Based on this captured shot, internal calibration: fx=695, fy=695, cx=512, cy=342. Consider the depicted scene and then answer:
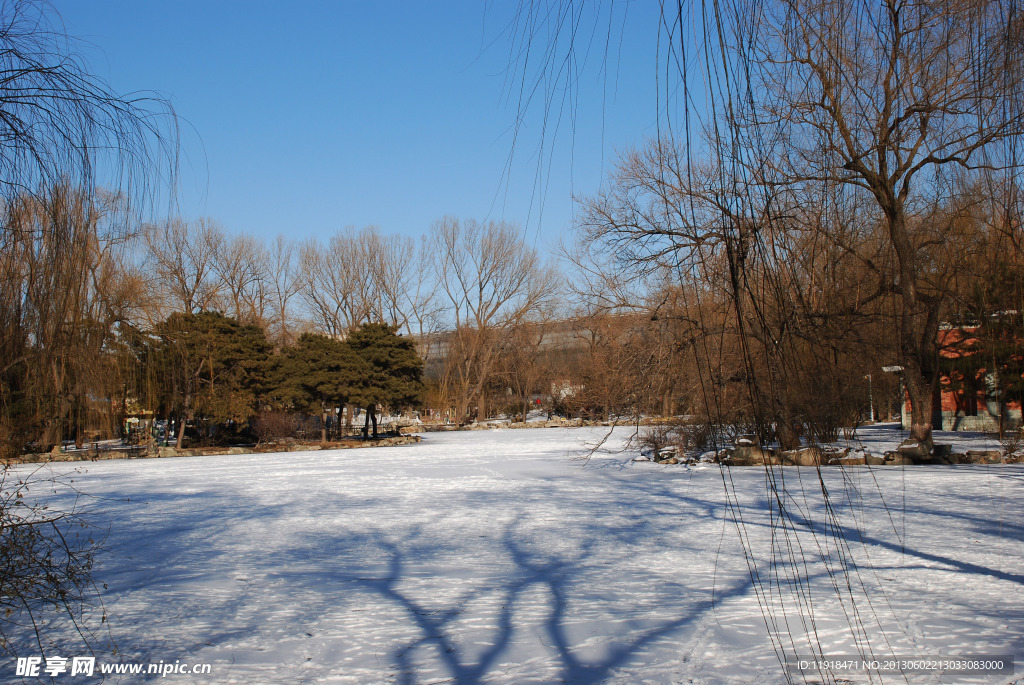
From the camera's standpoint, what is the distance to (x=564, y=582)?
5.12 meters

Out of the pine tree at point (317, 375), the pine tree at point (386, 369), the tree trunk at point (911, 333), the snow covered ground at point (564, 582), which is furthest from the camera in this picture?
the pine tree at point (386, 369)

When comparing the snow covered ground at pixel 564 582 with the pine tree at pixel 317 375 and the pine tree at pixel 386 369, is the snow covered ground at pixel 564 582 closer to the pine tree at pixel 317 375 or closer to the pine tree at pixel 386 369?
the pine tree at pixel 317 375

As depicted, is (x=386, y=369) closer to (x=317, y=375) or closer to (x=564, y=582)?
(x=317, y=375)

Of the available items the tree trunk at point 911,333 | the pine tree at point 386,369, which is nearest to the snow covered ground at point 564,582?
the tree trunk at point 911,333

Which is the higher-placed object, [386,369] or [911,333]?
[386,369]

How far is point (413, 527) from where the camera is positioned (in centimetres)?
757

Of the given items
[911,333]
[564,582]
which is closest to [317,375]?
[564,582]

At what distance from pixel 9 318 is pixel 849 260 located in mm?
3171

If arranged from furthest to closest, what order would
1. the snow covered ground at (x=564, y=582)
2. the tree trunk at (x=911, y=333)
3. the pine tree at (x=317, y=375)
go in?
1. the pine tree at (x=317, y=375)
2. the snow covered ground at (x=564, y=582)
3. the tree trunk at (x=911, y=333)

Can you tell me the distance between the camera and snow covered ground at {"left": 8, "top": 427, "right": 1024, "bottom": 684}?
3.48 m

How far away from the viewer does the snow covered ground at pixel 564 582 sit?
3.48 meters

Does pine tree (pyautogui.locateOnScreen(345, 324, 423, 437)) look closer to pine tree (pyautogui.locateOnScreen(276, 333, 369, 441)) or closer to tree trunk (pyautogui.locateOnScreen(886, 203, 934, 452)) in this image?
pine tree (pyautogui.locateOnScreen(276, 333, 369, 441))

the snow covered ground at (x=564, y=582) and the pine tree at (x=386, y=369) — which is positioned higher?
the pine tree at (x=386, y=369)

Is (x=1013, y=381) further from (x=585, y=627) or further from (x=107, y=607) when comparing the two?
(x=107, y=607)
